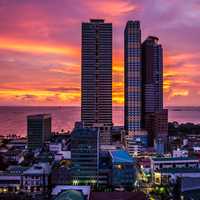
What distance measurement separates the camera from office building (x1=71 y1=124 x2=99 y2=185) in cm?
3138

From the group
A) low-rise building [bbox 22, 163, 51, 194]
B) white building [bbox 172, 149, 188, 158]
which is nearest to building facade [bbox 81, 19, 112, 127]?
white building [bbox 172, 149, 188, 158]

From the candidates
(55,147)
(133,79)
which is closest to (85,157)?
(55,147)

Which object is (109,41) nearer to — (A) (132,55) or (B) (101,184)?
(A) (132,55)

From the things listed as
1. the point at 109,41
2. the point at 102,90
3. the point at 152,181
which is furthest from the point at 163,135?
the point at 152,181

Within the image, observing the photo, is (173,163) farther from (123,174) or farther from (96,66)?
(96,66)

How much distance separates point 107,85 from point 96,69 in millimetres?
2934

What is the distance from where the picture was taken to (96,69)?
6350 cm

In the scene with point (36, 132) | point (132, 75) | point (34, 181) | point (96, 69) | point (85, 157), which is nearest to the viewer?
point (34, 181)

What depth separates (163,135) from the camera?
54719 millimetres

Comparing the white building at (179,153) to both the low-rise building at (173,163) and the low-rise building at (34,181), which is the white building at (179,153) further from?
the low-rise building at (34,181)

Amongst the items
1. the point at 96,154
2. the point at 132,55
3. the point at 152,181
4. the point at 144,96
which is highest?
the point at 132,55

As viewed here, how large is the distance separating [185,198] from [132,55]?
43941mm

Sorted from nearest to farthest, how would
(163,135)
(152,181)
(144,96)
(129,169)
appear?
(129,169) → (152,181) → (163,135) → (144,96)

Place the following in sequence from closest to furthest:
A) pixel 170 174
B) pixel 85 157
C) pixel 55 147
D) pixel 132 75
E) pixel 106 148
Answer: pixel 85 157
pixel 170 174
pixel 106 148
pixel 55 147
pixel 132 75
